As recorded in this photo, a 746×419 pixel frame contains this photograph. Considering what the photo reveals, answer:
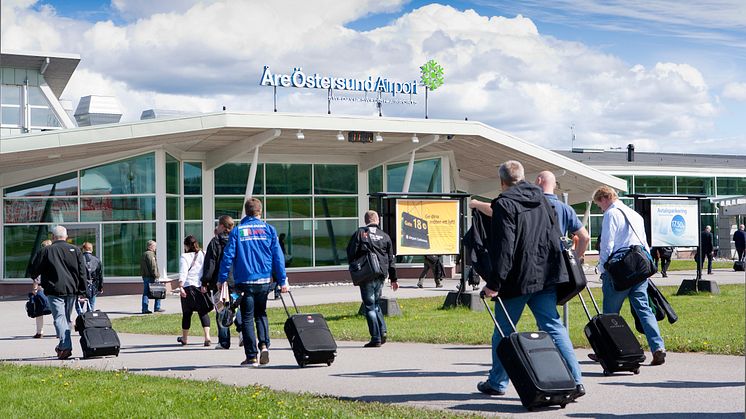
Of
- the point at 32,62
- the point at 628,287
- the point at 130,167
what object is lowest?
the point at 628,287

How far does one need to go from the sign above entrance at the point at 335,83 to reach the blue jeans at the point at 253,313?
21103 millimetres

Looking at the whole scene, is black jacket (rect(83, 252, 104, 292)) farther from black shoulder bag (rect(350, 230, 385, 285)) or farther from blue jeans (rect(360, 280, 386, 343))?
blue jeans (rect(360, 280, 386, 343))

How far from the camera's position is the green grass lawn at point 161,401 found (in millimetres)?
7246

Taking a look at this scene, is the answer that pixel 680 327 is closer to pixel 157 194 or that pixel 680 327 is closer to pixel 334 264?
pixel 157 194

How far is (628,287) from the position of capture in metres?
9.55

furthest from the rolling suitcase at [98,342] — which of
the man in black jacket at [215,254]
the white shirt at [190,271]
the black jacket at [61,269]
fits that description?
the man in black jacket at [215,254]

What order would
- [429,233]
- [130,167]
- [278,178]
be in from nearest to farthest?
1. [429,233]
2. [130,167]
3. [278,178]

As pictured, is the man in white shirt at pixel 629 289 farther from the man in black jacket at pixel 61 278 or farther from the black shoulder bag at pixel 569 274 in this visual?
the man in black jacket at pixel 61 278

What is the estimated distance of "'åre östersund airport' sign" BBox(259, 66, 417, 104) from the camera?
102 ft

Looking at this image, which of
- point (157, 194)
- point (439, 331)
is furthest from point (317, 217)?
point (439, 331)

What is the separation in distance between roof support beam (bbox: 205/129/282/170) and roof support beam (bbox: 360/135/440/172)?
4.53m

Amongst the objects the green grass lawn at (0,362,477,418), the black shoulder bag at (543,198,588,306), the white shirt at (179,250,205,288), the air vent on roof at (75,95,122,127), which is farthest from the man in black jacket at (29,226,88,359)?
the air vent on roof at (75,95,122,127)

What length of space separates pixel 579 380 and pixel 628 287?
217cm

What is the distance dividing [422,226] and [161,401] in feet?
39.3
